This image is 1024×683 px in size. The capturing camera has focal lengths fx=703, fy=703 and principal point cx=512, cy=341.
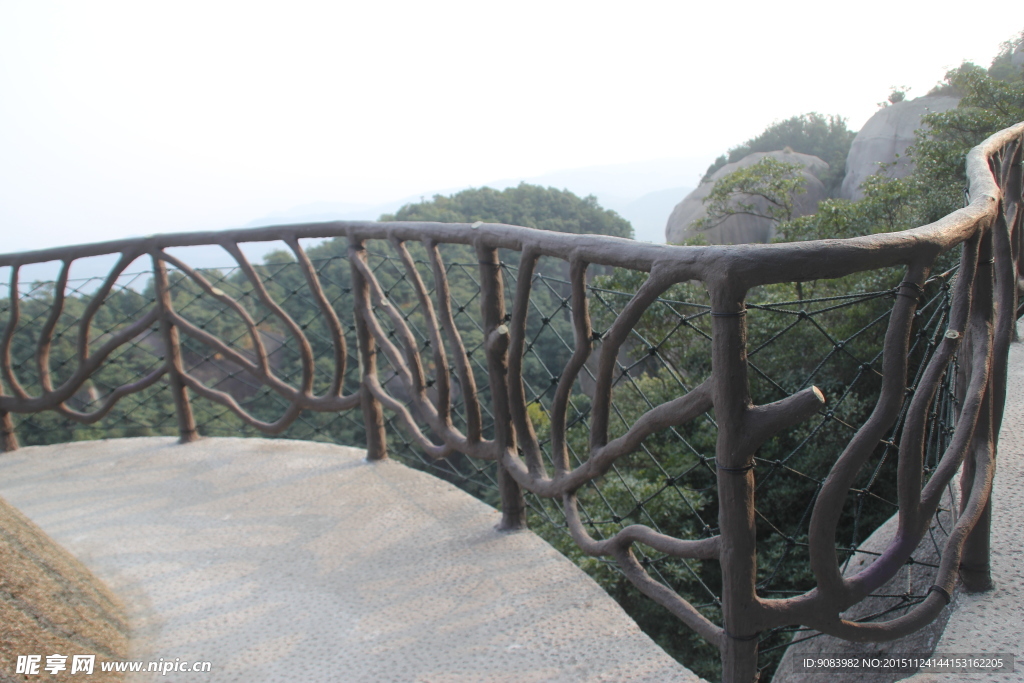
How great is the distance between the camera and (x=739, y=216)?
12.5 metres

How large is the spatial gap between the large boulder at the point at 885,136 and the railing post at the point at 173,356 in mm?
12752

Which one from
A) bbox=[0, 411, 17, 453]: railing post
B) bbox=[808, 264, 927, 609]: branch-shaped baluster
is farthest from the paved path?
bbox=[0, 411, 17, 453]: railing post

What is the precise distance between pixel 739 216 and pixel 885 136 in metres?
3.40

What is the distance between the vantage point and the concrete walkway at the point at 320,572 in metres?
1.53

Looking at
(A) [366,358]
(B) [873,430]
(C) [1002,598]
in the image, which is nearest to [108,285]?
(A) [366,358]

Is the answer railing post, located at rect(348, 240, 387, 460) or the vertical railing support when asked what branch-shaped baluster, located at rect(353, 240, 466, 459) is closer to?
railing post, located at rect(348, 240, 387, 460)

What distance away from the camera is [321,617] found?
5.65ft

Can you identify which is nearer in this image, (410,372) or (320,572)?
(320,572)

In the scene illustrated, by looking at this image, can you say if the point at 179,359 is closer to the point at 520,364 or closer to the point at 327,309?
the point at 327,309

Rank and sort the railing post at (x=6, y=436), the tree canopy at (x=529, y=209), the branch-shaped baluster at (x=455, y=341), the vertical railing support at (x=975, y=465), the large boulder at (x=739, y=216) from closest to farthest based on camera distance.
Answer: the vertical railing support at (x=975, y=465)
the branch-shaped baluster at (x=455, y=341)
the railing post at (x=6, y=436)
the tree canopy at (x=529, y=209)
the large boulder at (x=739, y=216)

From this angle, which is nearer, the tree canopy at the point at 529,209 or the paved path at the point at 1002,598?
the paved path at the point at 1002,598

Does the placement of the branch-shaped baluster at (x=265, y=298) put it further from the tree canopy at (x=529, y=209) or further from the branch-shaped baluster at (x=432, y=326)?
the tree canopy at (x=529, y=209)

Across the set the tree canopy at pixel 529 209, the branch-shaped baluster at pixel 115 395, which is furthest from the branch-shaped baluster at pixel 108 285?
the tree canopy at pixel 529 209

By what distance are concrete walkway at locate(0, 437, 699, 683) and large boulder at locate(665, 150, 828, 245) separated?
953 centimetres
